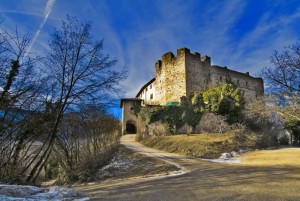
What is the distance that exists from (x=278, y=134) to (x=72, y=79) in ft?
76.6

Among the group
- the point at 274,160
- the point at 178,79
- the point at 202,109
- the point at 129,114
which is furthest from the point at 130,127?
the point at 274,160

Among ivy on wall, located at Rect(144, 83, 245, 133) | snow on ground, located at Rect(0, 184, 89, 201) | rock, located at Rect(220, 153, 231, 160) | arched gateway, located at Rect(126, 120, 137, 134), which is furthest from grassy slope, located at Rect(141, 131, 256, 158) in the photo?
arched gateway, located at Rect(126, 120, 137, 134)

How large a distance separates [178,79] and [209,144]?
1989cm

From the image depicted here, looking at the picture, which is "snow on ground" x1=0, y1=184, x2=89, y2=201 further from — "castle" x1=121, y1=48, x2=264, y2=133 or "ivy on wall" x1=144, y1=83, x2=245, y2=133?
"castle" x1=121, y1=48, x2=264, y2=133

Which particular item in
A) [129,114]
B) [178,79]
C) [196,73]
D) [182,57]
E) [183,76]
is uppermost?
[182,57]

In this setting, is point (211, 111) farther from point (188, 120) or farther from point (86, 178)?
point (86, 178)

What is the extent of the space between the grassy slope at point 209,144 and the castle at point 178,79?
15.1 meters

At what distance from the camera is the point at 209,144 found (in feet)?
54.6

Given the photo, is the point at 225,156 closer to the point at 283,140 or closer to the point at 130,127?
the point at 283,140

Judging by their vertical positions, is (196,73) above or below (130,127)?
above

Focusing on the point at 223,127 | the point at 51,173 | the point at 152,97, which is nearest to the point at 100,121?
the point at 51,173

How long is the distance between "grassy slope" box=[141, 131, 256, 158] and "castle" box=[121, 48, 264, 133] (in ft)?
49.7

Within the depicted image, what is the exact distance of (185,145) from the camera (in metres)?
17.3

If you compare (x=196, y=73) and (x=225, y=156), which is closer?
(x=225, y=156)
